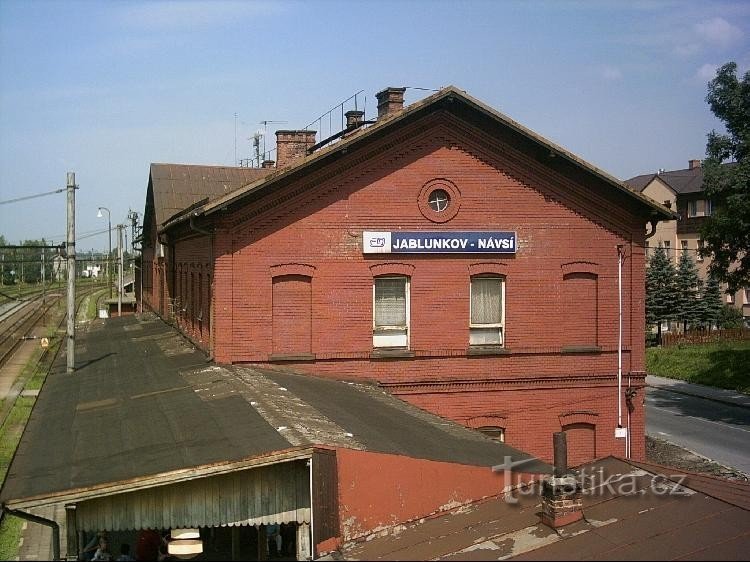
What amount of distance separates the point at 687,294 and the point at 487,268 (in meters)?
34.4

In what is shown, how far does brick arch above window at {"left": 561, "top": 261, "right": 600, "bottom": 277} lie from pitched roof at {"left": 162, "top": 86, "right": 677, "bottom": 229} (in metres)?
1.70

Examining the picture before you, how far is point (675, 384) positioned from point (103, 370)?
28395mm

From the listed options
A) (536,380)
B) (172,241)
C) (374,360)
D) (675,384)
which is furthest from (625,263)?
(675,384)

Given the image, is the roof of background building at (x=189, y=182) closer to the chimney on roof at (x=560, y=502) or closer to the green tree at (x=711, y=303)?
the chimney on roof at (x=560, y=502)

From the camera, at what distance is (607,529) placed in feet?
29.8

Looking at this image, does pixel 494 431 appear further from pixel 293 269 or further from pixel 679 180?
pixel 679 180

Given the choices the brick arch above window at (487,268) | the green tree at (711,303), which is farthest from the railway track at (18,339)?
the green tree at (711,303)

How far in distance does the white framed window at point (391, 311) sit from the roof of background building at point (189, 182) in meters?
16.5

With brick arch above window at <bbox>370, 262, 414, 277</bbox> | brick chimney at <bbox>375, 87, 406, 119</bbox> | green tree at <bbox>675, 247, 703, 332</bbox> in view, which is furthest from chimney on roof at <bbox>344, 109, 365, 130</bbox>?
green tree at <bbox>675, 247, 703, 332</bbox>

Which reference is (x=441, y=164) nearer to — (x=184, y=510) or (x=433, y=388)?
(x=433, y=388)

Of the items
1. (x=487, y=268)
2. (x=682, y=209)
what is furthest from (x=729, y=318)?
(x=487, y=268)

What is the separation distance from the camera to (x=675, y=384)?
3825 cm

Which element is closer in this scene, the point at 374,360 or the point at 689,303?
the point at 374,360

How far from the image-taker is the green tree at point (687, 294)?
4766 cm
